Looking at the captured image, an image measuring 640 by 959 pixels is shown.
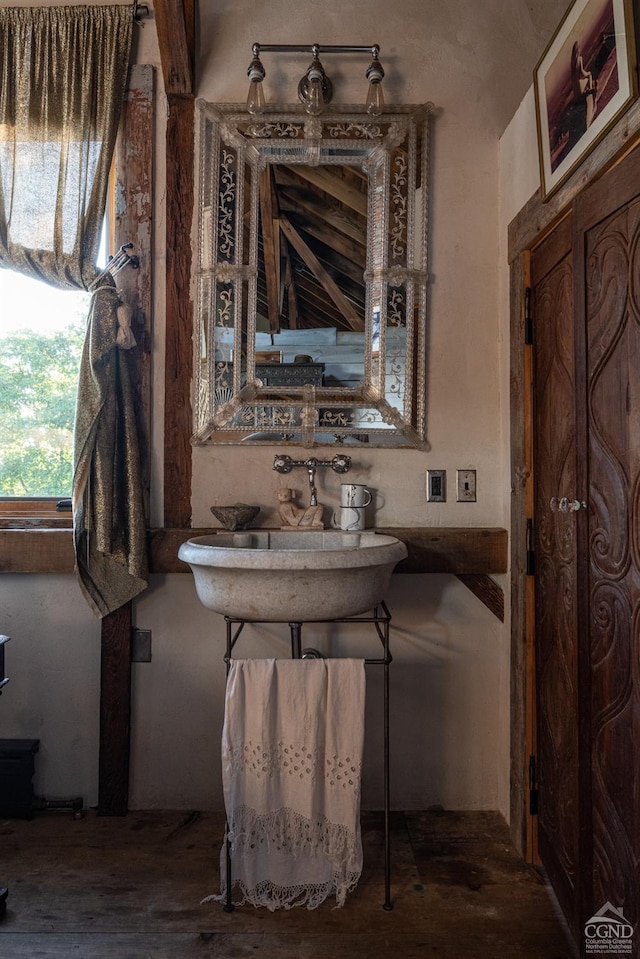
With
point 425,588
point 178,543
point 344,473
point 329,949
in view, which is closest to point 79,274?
point 178,543

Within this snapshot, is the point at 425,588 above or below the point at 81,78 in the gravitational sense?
below

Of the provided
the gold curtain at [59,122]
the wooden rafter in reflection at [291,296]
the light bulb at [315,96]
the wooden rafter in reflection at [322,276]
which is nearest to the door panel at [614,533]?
the wooden rafter in reflection at [322,276]

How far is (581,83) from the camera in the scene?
137cm

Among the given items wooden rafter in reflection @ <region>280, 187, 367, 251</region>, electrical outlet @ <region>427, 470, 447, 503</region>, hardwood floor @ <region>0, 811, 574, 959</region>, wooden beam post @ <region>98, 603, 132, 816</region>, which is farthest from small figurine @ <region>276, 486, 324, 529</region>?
hardwood floor @ <region>0, 811, 574, 959</region>

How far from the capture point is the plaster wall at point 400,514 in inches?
81.0

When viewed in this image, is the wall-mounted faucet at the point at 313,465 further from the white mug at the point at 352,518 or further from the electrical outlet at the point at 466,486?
the electrical outlet at the point at 466,486

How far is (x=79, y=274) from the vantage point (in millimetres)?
2035

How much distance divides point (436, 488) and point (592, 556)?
0.75 m

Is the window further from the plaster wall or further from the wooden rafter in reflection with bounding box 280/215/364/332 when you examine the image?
the wooden rafter in reflection with bounding box 280/215/364/332

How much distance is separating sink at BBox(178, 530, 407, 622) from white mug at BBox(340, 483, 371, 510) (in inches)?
15.4

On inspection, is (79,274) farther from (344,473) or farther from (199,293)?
(344,473)

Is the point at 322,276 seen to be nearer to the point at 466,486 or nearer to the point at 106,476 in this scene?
the point at 466,486

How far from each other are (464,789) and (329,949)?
0.78m

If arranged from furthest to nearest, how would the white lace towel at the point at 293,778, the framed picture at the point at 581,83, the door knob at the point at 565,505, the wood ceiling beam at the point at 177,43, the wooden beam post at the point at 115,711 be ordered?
the wooden beam post at the point at 115,711 → the wood ceiling beam at the point at 177,43 → the white lace towel at the point at 293,778 → the door knob at the point at 565,505 → the framed picture at the point at 581,83
